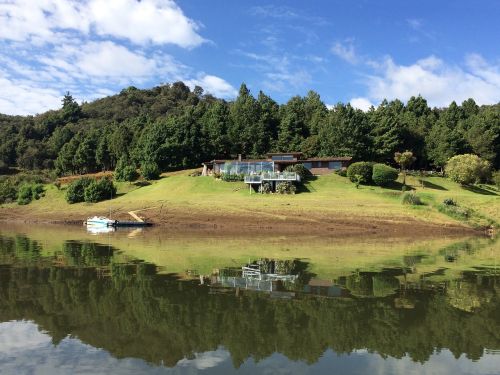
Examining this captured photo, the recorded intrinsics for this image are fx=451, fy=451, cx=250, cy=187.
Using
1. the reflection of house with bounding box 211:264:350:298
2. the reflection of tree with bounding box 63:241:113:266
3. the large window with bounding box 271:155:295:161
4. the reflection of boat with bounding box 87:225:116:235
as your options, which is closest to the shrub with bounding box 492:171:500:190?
the large window with bounding box 271:155:295:161

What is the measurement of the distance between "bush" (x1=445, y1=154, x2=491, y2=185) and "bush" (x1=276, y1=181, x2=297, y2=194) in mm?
30050

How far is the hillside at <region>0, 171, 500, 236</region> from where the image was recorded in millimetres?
52312

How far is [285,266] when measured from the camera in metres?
26.0

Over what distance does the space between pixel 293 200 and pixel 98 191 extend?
111ft

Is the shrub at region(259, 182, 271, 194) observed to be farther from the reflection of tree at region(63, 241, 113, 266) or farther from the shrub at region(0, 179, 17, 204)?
the shrub at region(0, 179, 17, 204)

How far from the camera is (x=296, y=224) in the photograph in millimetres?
53812

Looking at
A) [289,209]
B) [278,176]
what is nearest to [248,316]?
[289,209]

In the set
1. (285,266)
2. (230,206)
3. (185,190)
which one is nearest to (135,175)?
(185,190)

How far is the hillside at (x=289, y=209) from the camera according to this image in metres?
52.3

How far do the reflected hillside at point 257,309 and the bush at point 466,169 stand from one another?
57565 millimetres

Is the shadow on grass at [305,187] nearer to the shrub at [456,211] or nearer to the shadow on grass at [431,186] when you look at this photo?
the shadow on grass at [431,186]

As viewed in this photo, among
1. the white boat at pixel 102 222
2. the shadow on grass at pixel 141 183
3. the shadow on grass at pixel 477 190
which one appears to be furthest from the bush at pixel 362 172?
the white boat at pixel 102 222

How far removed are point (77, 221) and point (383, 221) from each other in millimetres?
43081

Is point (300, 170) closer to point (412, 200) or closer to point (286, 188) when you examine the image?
point (286, 188)
